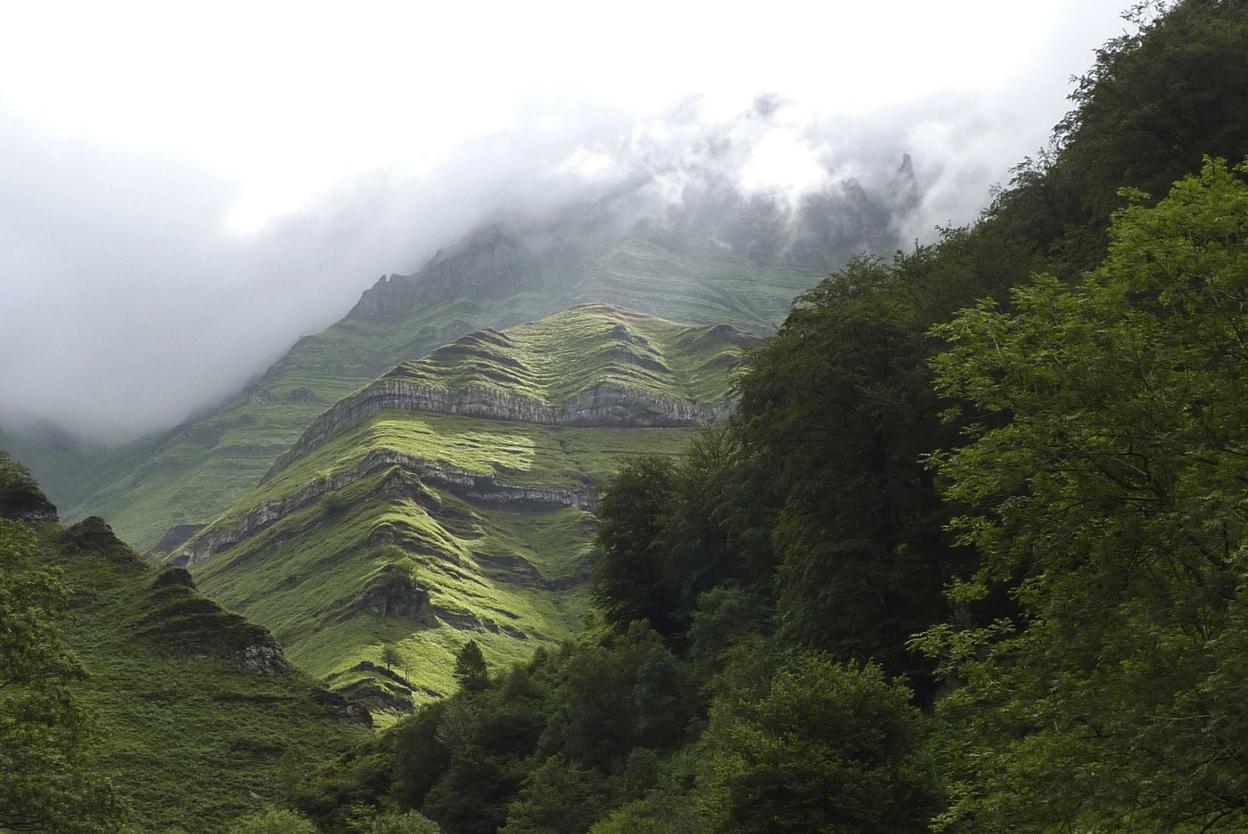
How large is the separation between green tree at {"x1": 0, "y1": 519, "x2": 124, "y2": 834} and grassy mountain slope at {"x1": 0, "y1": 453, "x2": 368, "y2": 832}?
192ft

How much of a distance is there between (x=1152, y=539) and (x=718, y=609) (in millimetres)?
46819

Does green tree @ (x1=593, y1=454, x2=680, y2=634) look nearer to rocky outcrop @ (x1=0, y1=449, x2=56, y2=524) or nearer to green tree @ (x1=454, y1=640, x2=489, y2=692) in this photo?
green tree @ (x1=454, y1=640, x2=489, y2=692)

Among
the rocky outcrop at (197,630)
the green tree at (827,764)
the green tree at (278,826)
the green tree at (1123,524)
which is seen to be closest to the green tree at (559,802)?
the green tree at (278,826)

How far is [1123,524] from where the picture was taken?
20953 mm

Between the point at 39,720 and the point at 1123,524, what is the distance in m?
30.0

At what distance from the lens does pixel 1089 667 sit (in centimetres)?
2288

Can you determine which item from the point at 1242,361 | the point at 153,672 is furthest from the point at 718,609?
the point at 153,672

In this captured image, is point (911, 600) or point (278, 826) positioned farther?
point (278, 826)

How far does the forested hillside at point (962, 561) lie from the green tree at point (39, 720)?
792 inches

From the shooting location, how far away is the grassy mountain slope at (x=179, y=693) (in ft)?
313

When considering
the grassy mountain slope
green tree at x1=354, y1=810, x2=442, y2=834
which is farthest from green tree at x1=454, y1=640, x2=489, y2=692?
green tree at x1=354, y1=810, x2=442, y2=834

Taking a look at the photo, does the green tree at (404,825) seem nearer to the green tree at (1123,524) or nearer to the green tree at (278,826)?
the green tree at (278,826)

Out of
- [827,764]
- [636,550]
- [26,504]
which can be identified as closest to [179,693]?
[26,504]

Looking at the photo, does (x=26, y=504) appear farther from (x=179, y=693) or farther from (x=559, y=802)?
(x=559, y=802)
